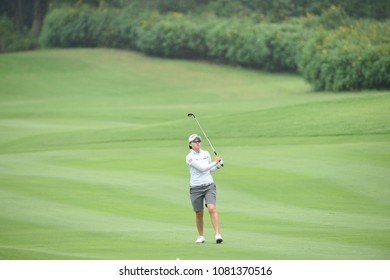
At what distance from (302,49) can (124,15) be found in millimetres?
16820

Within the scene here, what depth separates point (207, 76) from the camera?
2270 inches

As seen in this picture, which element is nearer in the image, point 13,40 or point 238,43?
point 238,43

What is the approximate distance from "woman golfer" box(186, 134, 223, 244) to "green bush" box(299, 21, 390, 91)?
2754cm

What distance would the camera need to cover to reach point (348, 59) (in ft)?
151

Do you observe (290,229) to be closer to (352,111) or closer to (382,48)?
(352,111)

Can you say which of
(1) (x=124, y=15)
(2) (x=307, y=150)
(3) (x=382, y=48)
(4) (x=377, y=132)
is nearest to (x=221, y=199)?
(2) (x=307, y=150)

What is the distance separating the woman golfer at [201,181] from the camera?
17266 mm

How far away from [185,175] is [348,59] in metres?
20.3

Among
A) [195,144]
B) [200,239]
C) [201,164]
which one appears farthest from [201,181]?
[200,239]

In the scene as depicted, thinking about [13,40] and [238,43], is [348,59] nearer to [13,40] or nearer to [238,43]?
[238,43]

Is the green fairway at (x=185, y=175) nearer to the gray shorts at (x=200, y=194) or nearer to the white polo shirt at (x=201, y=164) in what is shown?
the gray shorts at (x=200, y=194)

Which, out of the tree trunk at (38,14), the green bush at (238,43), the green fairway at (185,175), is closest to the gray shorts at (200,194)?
the green fairway at (185,175)

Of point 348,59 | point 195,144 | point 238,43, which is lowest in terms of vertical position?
point 195,144

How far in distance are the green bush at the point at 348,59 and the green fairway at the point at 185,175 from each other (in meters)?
1.09
